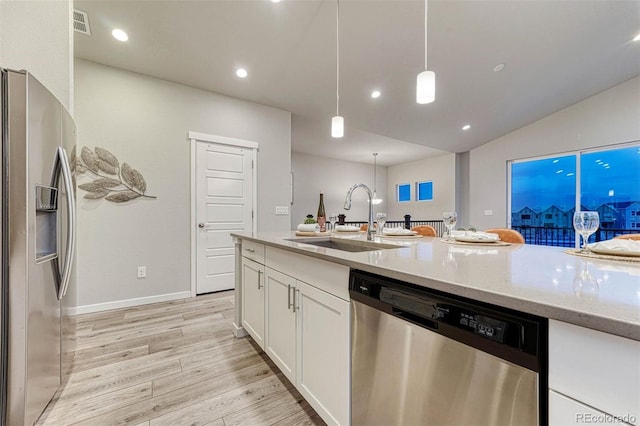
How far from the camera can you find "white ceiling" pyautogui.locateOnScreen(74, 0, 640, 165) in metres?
2.44

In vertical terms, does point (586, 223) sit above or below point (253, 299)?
above

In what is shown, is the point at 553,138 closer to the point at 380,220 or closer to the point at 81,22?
the point at 380,220

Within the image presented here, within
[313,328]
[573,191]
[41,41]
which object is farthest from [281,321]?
[573,191]

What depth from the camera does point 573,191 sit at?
5000 millimetres

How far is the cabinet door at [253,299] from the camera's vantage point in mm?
1856

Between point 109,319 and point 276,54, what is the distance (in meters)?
3.35

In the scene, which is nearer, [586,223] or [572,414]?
[572,414]

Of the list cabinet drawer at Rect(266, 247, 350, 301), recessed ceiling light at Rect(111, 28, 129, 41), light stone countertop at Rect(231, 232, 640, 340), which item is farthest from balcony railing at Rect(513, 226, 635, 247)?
recessed ceiling light at Rect(111, 28, 129, 41)

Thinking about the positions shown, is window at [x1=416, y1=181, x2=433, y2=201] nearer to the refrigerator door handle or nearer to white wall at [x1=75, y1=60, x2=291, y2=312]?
white wall at [x1=75, y1=60, x2=291, y2=312]

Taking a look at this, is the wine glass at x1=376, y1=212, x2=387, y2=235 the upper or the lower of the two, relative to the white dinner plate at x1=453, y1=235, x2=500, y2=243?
upper

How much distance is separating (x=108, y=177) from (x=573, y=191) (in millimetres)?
7592

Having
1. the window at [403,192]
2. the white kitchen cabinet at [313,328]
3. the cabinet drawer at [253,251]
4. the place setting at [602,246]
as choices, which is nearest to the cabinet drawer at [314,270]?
the white kitchen cabinet at [313,328]

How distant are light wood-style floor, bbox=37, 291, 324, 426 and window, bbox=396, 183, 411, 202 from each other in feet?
25.0

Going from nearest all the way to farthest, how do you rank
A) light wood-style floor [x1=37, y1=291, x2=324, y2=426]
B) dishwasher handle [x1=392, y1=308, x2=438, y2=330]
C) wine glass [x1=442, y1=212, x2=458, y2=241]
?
dishwasher handle [x1=392, y1=308, x2=438, y2=330] < light wood-style floor [x1=37, y1=291, x2=324, y2=426] < wine glass [x1=442, y1=212, x2=458, y2=241]
